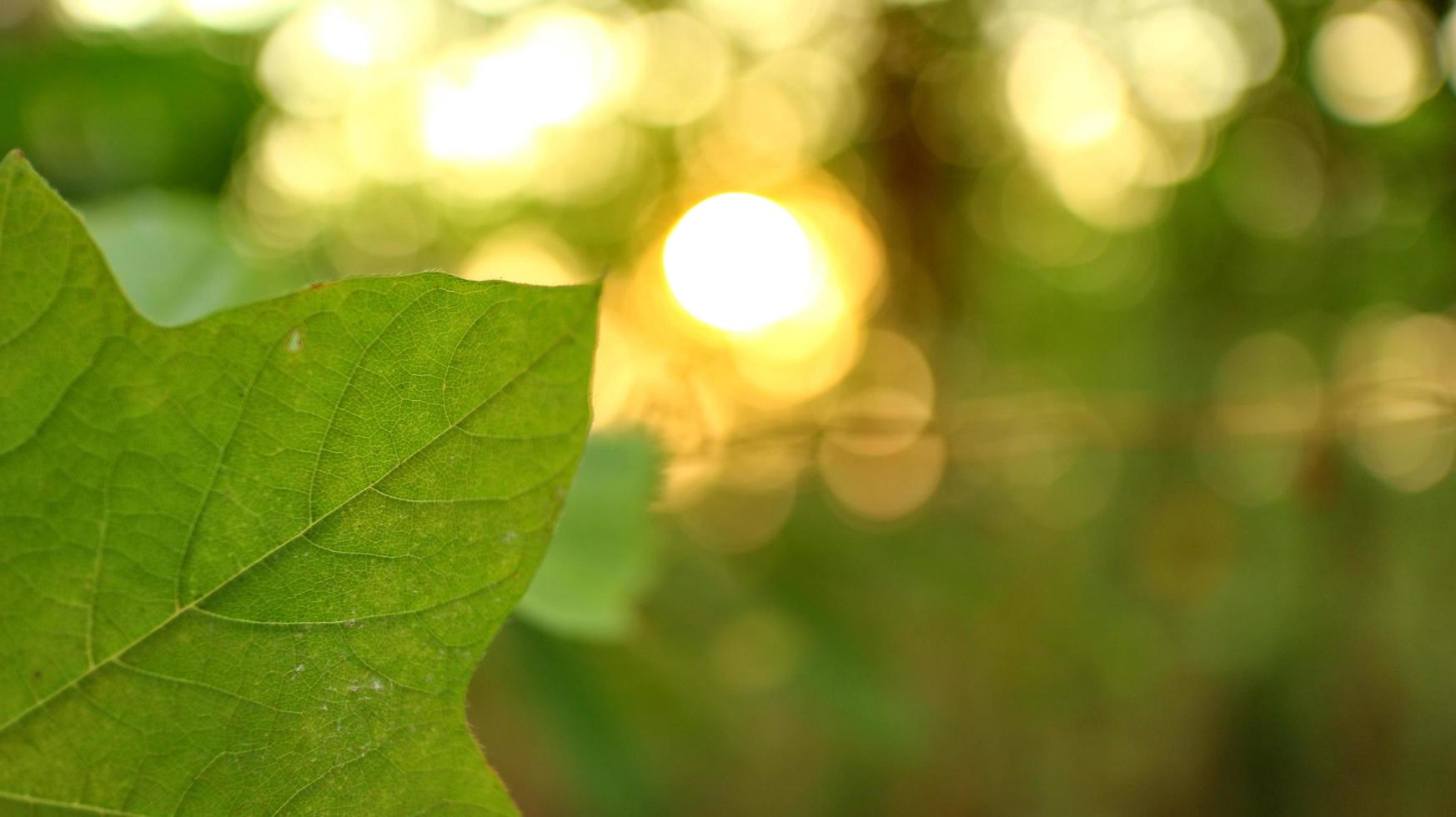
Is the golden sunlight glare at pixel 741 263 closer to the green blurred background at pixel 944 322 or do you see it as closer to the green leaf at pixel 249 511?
the green blurred background at pixel 944 322

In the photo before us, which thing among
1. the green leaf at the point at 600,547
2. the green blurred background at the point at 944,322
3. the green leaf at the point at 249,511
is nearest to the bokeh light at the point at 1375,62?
the green blurred background at the point at 944,322

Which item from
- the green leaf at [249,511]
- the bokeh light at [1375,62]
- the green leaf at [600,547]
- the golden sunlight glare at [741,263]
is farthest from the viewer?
the golden sunlight glare at [741,263]

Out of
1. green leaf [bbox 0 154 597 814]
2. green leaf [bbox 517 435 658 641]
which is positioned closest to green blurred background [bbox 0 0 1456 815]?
green leaf [bbox 517 435 658 641]

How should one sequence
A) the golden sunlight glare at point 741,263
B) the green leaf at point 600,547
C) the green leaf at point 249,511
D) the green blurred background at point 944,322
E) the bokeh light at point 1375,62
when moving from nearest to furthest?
the green leaf at point 249,511, the green leaf at point 600,547, the green blurred background at point 944,322, the bokeh light at point 1375,62, the golden sunlight glare at point 741,263

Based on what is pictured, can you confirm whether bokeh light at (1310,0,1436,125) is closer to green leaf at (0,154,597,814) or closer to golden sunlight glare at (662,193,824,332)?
golden sunlight glare at (662,193,824,332)

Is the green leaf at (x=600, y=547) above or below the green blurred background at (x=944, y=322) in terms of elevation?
above

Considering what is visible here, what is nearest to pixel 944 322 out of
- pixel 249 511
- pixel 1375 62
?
pixel 1375 62
